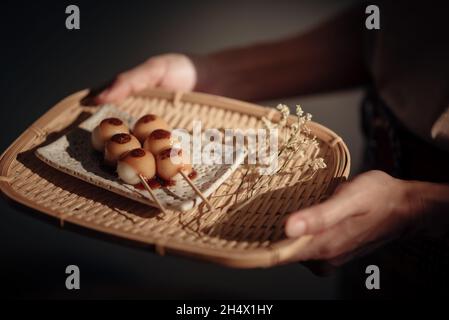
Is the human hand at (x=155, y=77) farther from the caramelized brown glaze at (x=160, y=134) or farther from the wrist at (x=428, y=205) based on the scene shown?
the wrist at (x=428, y=205)

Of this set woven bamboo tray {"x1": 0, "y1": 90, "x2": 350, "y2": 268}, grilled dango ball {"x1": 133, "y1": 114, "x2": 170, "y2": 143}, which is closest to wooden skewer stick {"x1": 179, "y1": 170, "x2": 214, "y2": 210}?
woven bamboo tray {"x1": 0, "y1": 90, "x2": 350, "y2": 268}

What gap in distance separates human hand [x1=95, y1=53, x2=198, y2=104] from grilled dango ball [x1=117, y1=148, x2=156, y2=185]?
377mm

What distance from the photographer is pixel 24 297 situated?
2.25m

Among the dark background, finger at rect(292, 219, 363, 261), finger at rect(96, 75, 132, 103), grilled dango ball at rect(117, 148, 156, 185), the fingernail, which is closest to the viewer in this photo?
the fingernail

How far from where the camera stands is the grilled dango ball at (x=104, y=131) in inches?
55.1

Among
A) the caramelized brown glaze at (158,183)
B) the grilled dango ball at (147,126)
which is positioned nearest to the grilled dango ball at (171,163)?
the caramelized brown glaze at (158,183)

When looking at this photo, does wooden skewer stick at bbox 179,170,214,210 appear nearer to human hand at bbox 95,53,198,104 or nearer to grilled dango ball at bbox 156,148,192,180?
grilled dango ball at bbox 156,148,192,180

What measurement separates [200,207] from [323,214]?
339 mm

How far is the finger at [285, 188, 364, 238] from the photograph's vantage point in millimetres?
976

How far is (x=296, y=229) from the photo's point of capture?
0.97 meters

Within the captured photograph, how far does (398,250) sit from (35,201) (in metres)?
0.95
